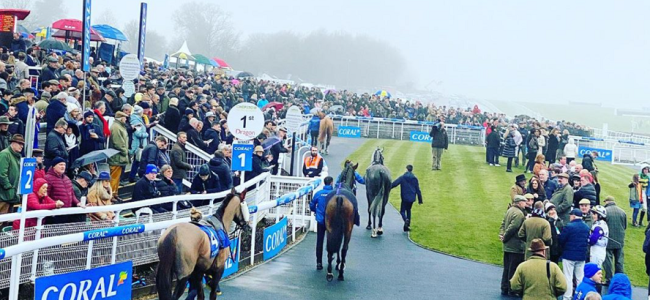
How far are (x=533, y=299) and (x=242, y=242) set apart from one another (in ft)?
19.2

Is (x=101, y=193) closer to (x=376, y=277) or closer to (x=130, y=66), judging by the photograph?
(x=376, y=277)

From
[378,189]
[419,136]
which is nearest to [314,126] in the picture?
[419,136]

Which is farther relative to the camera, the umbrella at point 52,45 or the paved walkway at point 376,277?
the umbrella at point 52,45

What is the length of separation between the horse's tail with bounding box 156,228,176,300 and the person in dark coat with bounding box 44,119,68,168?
3.86 m

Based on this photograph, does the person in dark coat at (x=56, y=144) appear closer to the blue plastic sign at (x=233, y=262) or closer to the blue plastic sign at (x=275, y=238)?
the blue plastic sign at (x=233, y=262)

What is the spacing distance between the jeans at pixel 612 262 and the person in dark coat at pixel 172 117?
878 cm

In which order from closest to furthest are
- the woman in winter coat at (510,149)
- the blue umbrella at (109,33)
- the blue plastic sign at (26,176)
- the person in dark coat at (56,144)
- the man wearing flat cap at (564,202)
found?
the blue plastic sign at (26,176) → the person in dark coat at (56,144) → the man wearing flat cap at (564,202) → the woman in winter coat at (510,149) → the blue umbrella at (109,33)

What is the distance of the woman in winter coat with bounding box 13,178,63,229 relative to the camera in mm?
9523

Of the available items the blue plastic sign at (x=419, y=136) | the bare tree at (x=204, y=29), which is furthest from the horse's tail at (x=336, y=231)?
the bare tree at (x=204, y=29)

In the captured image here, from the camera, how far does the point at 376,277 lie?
13.1 metres

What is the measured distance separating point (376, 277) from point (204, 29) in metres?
94.3

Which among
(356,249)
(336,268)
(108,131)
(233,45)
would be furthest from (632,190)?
(233,45)

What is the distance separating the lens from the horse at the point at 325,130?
2936 centimetres

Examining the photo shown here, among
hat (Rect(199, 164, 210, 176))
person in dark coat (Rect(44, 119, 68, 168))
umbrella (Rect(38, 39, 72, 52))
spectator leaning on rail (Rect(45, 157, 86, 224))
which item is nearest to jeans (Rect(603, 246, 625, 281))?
hat (Rect(199, 164, 210, 176))
